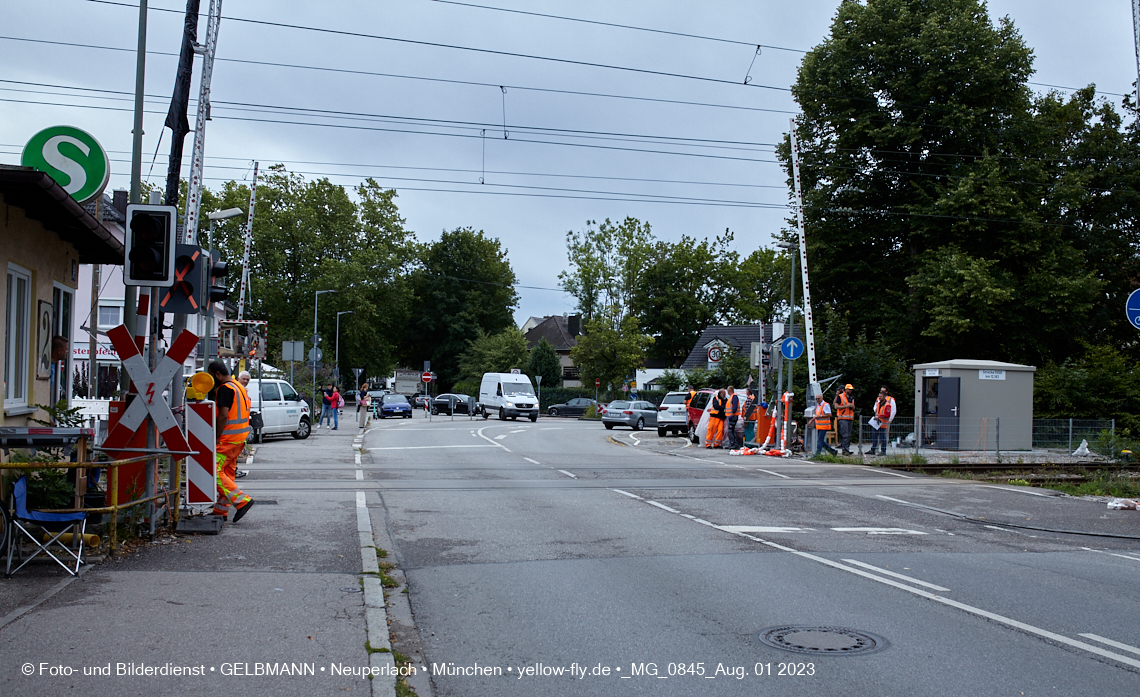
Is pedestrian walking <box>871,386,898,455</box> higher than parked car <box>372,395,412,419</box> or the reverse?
higher

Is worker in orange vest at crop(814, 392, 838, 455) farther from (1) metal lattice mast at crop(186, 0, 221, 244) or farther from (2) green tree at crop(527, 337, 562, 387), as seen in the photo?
(2) green tree at crop(527, 337, 562, 387)

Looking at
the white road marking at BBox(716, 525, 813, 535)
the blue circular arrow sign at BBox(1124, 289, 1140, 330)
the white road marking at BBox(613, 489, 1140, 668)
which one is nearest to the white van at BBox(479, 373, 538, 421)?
the blue circular arrow sign at BBox(1124, 289, 1140, 330)

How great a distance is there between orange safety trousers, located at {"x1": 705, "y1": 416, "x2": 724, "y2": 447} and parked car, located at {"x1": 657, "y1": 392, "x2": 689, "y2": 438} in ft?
20.7

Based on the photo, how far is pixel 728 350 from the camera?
110ft

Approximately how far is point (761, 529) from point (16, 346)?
8507 millimetres

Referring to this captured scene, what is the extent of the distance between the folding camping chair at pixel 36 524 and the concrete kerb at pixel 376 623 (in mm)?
2177

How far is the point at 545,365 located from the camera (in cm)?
7706

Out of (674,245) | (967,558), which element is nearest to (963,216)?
(967,558)

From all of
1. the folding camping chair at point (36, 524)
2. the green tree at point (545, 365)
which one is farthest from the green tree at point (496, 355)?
the folding camping chair at point (36, 524)

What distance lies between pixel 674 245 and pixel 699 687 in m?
74.2

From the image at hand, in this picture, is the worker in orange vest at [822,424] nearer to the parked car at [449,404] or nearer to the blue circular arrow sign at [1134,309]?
the blue circular arrow sign at [1134,309]

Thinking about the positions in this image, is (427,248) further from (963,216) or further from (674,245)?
(963,216)

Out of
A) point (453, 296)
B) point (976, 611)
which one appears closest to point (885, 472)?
point (976, 611)

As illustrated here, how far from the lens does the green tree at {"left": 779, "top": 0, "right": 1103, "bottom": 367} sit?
3188cm
